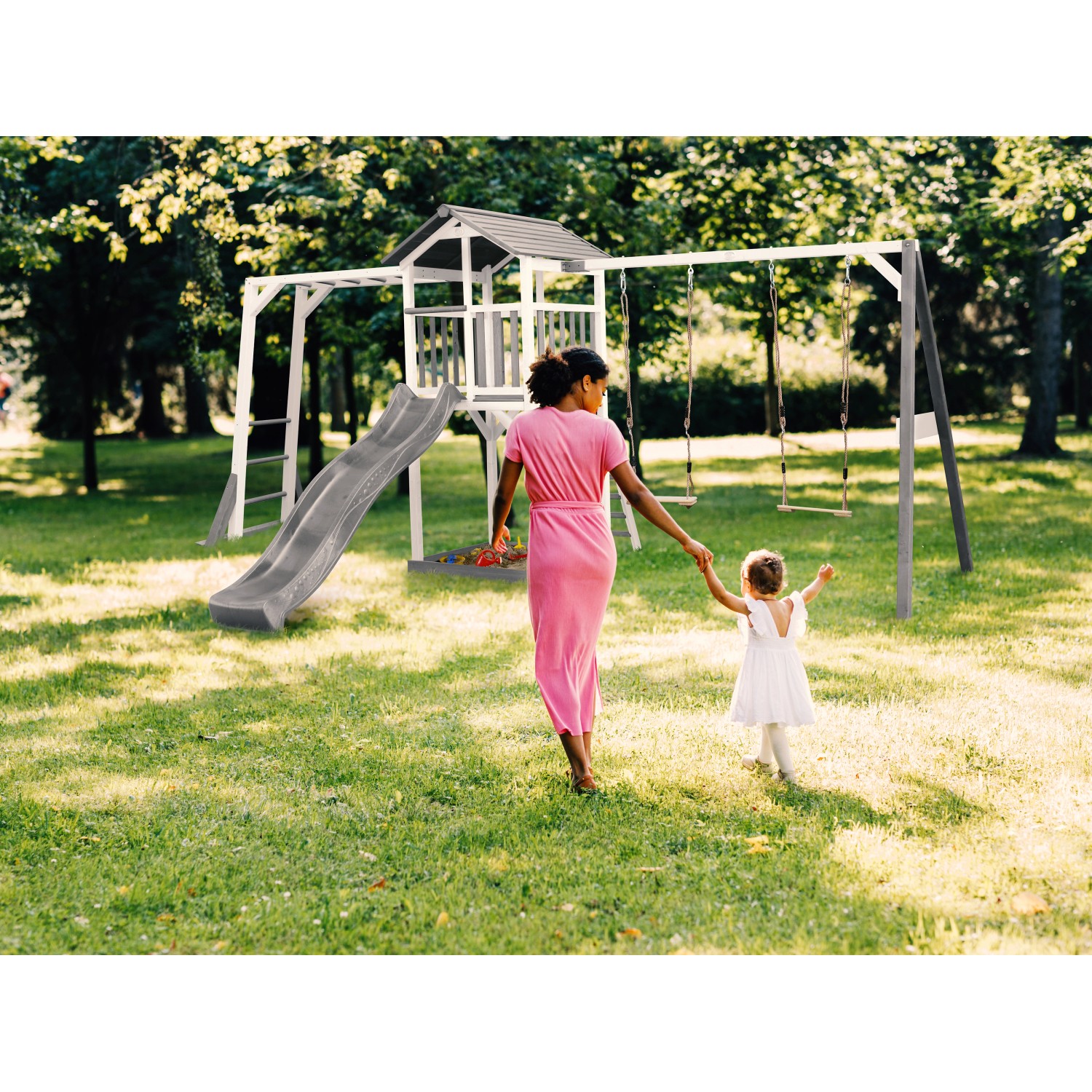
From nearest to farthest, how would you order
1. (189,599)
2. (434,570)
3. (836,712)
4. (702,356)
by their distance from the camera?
(836,712) → (189,599) → (434,570) → (702,356)

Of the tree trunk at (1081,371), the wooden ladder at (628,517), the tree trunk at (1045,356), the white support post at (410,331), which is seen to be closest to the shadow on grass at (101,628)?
the white support post at (410,331)

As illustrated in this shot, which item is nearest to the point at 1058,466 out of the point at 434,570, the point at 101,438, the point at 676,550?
the point at 676,550

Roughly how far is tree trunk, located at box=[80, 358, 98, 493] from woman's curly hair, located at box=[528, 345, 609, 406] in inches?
693

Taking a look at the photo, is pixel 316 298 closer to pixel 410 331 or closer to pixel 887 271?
pixel 410 331

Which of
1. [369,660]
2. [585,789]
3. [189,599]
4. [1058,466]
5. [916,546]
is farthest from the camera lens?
[1058,466]

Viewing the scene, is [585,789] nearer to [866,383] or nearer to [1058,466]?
[1058,466]

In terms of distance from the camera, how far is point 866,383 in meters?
34.1

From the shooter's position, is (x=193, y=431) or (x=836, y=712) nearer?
(x=836, y=712)

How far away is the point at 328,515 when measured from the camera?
33.3 feet

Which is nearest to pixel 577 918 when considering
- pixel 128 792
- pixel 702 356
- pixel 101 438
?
pixel 128 792

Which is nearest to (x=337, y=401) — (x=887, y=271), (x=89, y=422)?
(x=89, y=422)

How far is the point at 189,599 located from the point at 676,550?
17.4ft

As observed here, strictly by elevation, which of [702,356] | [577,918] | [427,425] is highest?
[702,356]

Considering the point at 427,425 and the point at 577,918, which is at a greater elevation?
the point at 427,425
